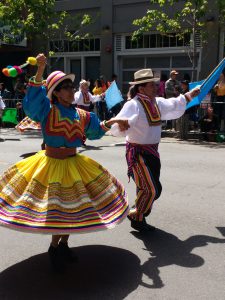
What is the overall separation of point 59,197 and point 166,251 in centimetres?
142

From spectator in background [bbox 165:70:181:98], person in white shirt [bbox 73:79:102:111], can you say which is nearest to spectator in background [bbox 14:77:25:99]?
person in white shirt [bbox 73:79:102:111]

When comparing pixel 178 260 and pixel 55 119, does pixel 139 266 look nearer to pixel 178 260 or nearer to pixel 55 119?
pixel 178 260

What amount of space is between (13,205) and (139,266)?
134cm

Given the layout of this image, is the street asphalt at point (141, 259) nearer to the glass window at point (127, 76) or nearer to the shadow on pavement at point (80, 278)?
the shadow on pavement at point (80, 278)

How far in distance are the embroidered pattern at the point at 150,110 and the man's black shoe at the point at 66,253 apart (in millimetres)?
1609

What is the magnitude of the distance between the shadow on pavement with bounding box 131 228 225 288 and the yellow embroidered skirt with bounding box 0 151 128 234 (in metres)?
0.62

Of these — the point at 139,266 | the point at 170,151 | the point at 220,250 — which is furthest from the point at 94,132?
the point at 170,151

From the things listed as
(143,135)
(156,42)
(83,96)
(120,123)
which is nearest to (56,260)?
(120,123)

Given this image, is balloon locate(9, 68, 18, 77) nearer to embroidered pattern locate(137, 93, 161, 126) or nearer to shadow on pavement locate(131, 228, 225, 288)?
embroidered pattern locate(137, 93, 161, 126)

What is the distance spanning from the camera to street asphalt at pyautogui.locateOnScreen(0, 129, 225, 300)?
377 centimetres

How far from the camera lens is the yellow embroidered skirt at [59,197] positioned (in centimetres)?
368

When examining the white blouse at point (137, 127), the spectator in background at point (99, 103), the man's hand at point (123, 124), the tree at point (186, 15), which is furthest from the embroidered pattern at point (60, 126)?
the spectator in background at point (99, 103)

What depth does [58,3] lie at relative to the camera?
2202 centimetres

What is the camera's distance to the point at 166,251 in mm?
4602
